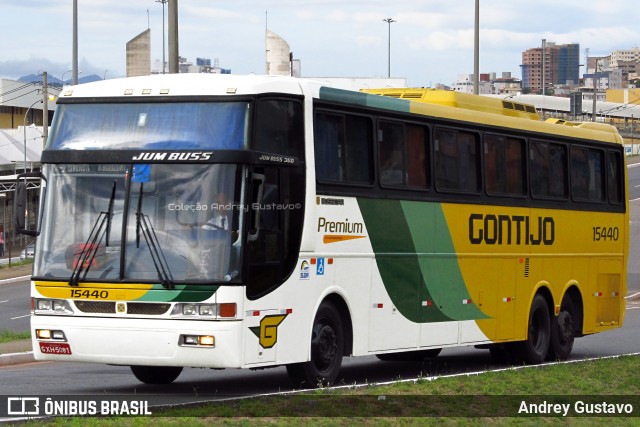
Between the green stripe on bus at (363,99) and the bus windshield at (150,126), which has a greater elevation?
the green stripe on bus at (363,99)

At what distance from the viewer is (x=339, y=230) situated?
15.3 m

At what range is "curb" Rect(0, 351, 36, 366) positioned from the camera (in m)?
20.6

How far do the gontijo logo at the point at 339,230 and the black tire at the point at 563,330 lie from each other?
6.45 m

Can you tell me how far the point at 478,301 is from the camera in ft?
61.4

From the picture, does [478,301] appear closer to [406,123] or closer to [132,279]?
[406,123]

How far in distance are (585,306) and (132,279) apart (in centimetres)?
1070

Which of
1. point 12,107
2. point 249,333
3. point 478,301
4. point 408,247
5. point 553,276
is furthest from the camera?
point 12,107

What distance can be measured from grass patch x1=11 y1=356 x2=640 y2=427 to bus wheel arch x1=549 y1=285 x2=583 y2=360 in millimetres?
4325

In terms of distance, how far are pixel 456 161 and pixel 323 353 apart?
452 cm

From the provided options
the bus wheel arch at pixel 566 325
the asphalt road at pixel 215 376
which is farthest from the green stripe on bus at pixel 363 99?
the bus wheel arch at pixel 566 325

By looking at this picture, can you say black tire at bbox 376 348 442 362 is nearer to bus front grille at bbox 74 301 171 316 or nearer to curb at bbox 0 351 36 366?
bus front grille at bbox 74 301 171 316

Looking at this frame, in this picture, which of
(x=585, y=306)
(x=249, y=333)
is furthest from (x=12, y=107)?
(x=249, y=333)

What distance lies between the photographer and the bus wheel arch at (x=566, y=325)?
69.4ft

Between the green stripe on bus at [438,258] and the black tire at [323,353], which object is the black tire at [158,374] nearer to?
the black tire at [323,353]
